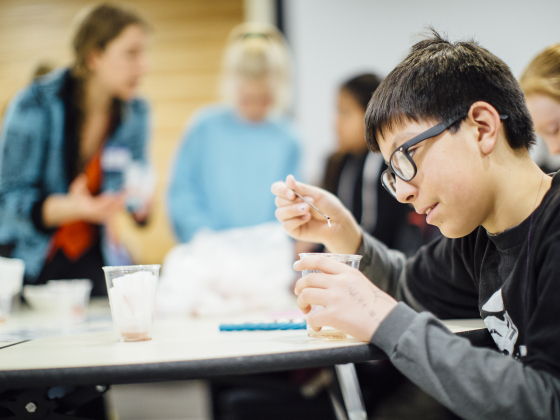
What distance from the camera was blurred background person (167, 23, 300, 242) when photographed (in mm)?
2547

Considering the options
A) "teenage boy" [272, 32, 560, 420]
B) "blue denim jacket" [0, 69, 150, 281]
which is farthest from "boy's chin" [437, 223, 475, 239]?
"blue denim jacket" [0, 69, 150, 281]

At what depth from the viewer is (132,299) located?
36.9 inches

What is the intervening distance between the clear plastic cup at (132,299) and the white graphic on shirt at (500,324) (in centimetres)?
65

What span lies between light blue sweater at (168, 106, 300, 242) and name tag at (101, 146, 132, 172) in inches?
11.1

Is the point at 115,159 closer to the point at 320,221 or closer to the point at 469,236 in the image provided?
the point at 320,221

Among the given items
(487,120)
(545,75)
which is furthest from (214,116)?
(487,120)

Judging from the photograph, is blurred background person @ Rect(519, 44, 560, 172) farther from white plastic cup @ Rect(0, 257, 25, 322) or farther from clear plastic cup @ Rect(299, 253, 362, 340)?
white plastic cup @ Rect(0, 257, 25, 322)

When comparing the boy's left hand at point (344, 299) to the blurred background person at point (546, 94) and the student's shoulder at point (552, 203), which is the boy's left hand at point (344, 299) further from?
the blurred background person at point (546, 94)

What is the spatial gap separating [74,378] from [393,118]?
0.69 metres

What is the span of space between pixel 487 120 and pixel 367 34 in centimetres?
266

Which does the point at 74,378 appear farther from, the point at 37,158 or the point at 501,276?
the point at 37,158

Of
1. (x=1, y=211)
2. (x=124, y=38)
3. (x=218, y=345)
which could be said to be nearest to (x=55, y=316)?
(x=218, y=345)

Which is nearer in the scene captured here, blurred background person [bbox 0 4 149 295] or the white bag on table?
the white bag on table

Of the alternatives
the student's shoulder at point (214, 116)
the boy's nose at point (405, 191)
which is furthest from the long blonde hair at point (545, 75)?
the student's shoulder at point (214, 116)
